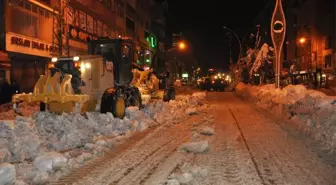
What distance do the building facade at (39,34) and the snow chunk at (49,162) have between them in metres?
10.1

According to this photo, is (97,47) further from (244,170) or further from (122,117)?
(244,170)

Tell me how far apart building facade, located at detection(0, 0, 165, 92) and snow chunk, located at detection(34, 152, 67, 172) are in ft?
33.1

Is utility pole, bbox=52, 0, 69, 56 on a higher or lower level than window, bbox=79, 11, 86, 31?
lower

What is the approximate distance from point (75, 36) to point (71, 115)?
23.1 metres

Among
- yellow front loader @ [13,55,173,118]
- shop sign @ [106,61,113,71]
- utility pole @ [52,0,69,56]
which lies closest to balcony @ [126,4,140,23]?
utility pole @ [52,0,69,56]

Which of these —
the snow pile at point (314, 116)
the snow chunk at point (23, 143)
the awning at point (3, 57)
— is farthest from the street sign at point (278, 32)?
the snow chunk at point (23, 143)

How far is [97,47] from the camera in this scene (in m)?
17.0

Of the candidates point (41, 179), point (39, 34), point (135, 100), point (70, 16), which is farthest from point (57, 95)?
point (70, 16)

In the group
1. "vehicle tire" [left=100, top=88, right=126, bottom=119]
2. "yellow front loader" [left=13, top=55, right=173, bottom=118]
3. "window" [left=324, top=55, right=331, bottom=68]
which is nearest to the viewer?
"yellow front loader" [left=13, top=55, right=173, bottom=118]

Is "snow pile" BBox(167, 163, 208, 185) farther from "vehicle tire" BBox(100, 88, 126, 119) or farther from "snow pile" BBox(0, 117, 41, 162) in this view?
"vehicle tire" BBox(100, 88, 126, 119)

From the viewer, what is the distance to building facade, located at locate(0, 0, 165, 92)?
78.4ft

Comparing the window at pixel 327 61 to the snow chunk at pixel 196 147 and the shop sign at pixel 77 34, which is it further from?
the snow chunk at pixel 196 147

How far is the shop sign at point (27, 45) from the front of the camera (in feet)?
80.2

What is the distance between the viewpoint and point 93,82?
15.2 meters
